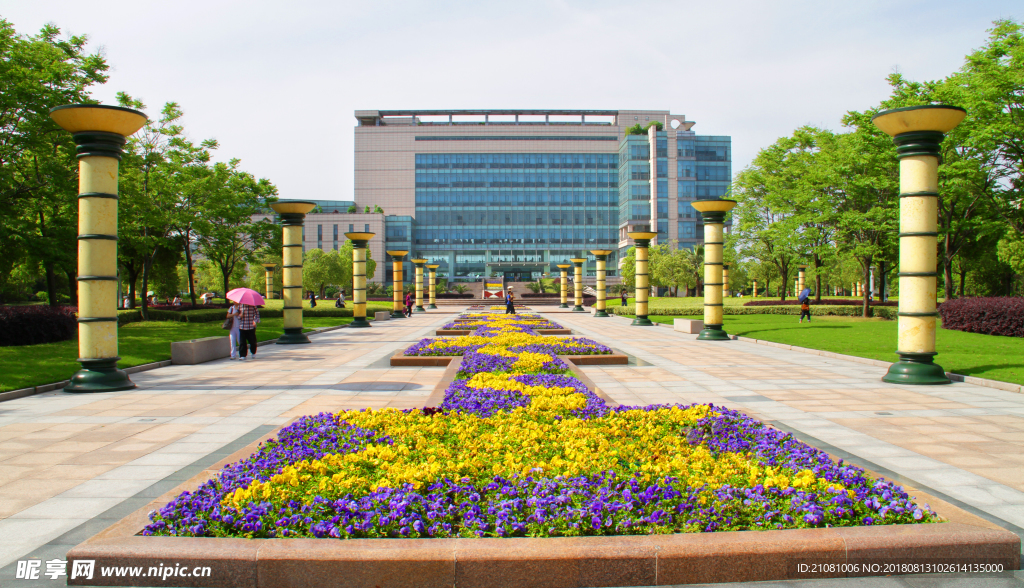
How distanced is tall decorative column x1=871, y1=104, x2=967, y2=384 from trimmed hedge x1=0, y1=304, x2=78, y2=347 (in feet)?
68.9

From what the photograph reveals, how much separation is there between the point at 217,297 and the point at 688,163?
218 ft

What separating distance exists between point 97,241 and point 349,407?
19.0ft

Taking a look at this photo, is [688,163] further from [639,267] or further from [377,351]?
[377,351]

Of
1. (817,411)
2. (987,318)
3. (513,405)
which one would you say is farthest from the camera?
(987,318)

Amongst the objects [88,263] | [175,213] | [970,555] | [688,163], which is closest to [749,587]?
[970,555]

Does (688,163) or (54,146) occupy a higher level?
(688,163)

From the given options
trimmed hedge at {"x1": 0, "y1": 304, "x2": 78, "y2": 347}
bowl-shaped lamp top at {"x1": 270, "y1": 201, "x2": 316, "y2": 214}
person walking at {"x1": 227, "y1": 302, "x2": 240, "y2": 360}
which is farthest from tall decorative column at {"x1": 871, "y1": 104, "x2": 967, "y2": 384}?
trimmed hedge at {"x1": 0, "y1": 304, "x2": 78, "y2": 347}

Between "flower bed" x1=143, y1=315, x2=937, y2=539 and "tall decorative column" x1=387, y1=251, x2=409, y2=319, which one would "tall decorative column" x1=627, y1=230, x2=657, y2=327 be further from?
"flower bed" x1=143, y1=315, x2=937, y2=539

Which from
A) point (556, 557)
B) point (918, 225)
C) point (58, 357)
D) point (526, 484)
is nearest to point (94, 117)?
point (58, 357)

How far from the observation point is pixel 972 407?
8.05 m

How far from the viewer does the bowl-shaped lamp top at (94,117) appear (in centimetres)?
967

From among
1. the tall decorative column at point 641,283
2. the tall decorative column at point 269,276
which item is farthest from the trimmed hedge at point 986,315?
the tall decorative column at point 269,276

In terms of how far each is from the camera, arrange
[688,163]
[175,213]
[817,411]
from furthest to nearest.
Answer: [688,163]
[175,213]
[817,411]

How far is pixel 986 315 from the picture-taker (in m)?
19.2
